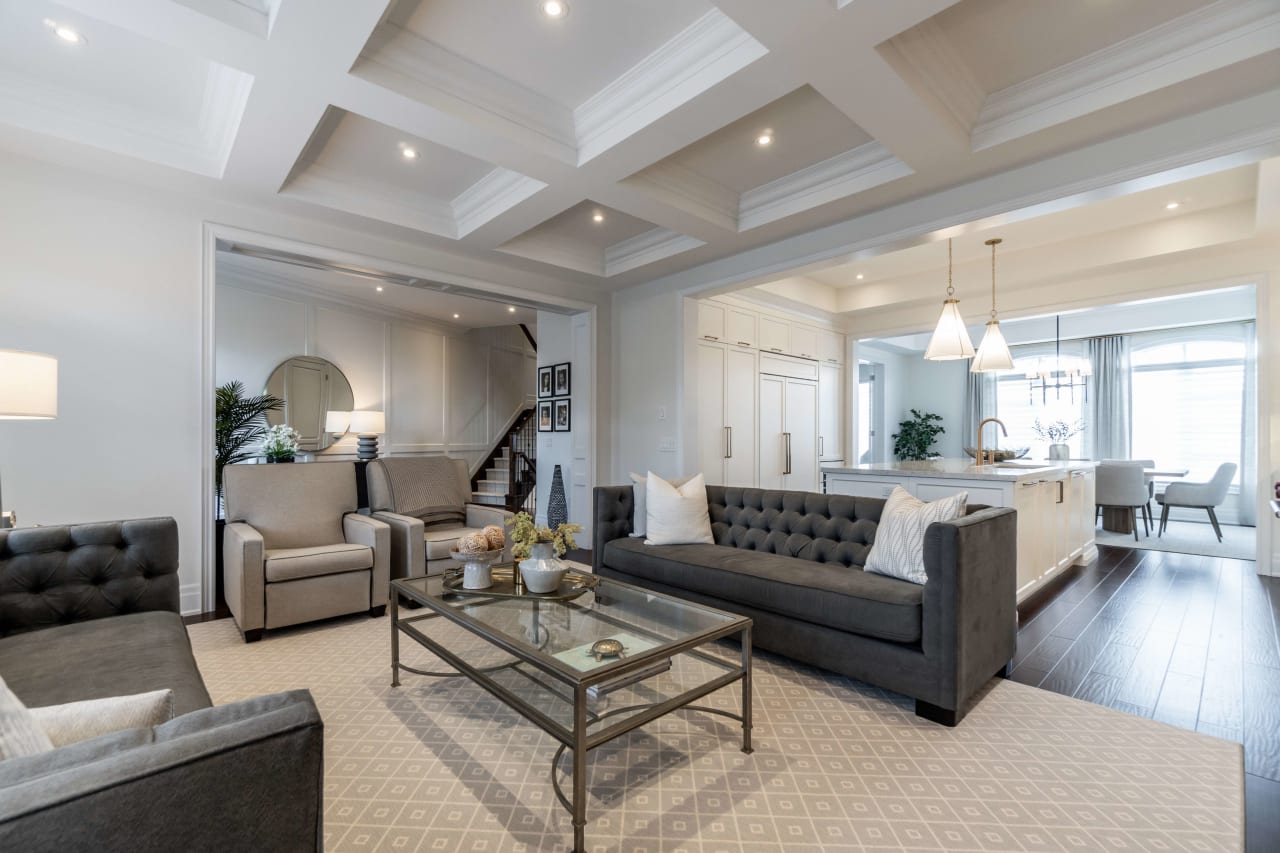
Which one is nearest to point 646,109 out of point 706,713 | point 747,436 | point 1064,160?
point 1064,160

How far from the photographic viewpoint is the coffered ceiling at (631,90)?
2.18 meters

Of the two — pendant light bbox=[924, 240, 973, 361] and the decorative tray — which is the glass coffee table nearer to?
the decorative tray

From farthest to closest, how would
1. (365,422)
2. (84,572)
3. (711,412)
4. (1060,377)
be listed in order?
(1060,377)
(365,422)
(711,412)
(84,572)

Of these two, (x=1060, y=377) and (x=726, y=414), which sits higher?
(x=1060, y=377)

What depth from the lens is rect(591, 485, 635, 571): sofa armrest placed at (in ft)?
11.9

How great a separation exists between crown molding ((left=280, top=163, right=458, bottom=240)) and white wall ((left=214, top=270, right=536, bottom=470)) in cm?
208

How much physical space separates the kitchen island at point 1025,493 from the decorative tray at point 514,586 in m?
2.32

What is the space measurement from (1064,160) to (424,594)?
3.78m

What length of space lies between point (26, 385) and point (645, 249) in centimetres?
371

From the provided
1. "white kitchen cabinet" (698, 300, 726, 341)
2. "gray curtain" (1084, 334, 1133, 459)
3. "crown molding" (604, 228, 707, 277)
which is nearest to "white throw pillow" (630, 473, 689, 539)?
"crown molding" (604, 228, 707, 277)

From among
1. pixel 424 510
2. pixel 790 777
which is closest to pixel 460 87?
pixel 424 510

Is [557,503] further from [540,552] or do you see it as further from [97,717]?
[97,717]

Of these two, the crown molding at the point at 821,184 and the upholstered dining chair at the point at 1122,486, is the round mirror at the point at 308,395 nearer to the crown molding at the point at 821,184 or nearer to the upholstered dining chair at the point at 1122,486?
the crown molding at the point at 821,184

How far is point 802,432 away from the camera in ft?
20.9
